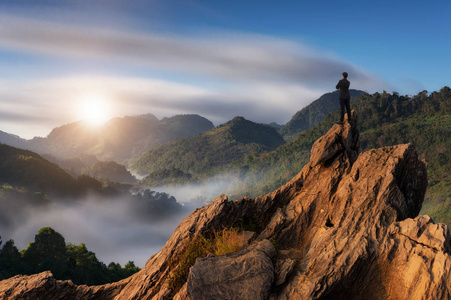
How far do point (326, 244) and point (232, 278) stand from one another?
14.1 feet

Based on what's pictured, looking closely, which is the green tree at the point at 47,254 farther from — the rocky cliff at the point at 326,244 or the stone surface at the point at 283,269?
the stone surface at the point at 283,269

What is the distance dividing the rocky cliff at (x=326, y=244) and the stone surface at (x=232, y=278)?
4 cm

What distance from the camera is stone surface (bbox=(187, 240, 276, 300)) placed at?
1288 centimetres

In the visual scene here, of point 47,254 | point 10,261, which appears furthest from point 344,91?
point 10,261

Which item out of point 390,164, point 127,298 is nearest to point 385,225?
point 390,164

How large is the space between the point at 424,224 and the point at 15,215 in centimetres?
15362

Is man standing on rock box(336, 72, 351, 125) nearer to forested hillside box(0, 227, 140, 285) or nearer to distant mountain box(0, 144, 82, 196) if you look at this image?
forested hillside box(0, 227, 140, 285)

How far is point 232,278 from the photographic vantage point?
43.2 ft

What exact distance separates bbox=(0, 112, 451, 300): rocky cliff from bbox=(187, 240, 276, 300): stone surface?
4cm

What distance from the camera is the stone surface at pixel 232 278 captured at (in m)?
12.9

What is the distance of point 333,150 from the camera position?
771 inches

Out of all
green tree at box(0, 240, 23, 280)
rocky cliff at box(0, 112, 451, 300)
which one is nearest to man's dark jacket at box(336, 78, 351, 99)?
rocky cliff at box(0, 112, 451, 300)

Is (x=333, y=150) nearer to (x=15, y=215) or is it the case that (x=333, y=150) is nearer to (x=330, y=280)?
(x=330, y=280)

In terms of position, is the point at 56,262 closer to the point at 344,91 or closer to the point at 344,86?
the point at 344,91
